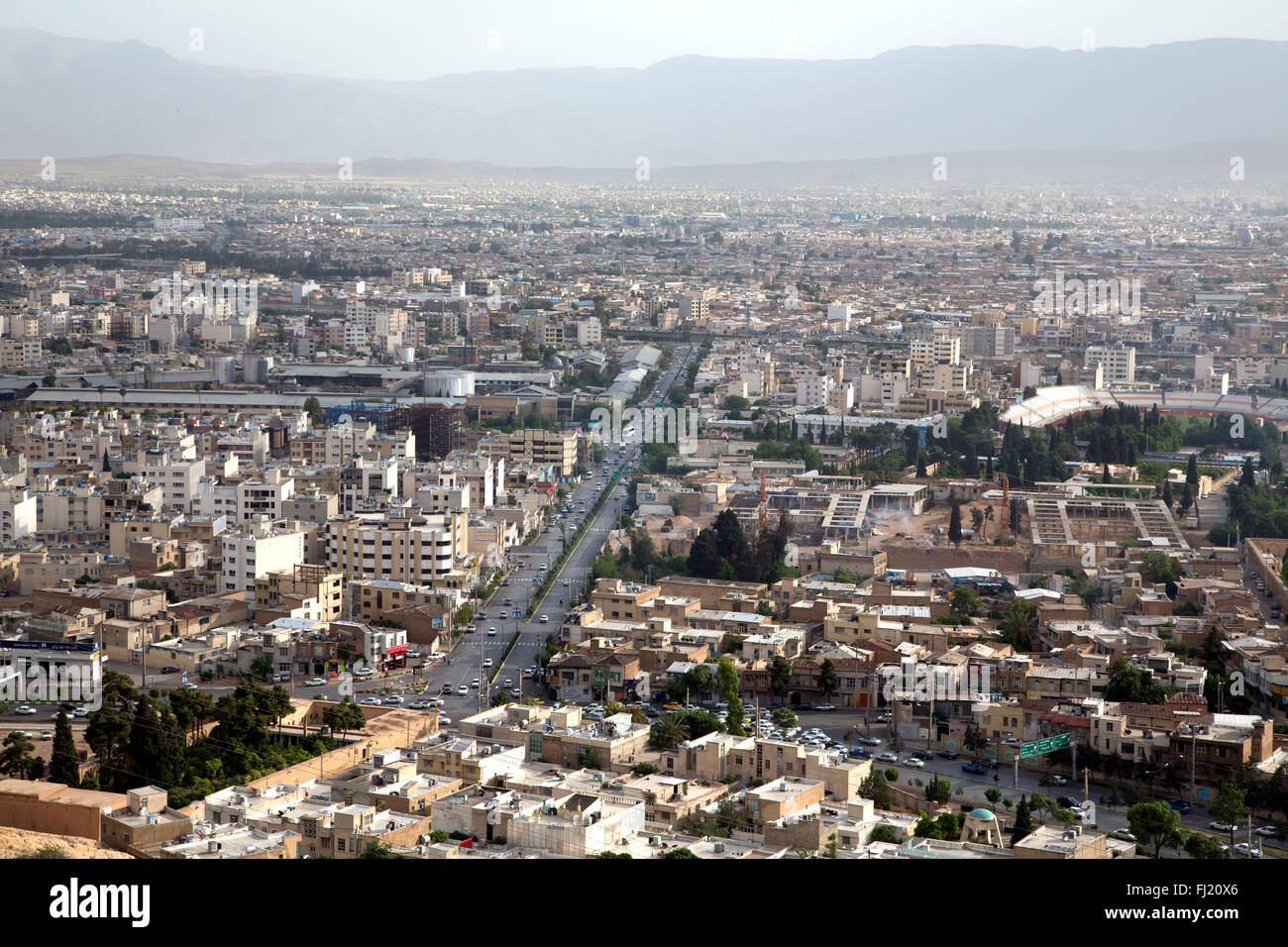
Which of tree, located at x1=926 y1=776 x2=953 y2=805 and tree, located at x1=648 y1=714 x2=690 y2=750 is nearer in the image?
tree, located at x1=926 y1=776 x2=953 y2=805

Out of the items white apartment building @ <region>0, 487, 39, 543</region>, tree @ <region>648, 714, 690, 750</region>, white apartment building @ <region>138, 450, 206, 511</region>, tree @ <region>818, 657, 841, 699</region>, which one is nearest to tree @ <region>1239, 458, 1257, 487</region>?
tree @ <region>818, 657, 841, 699</region>

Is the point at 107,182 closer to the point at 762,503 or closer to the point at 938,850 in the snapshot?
the point at 762,503

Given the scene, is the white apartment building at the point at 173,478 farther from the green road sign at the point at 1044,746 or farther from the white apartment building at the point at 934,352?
the white apartment building at the point at 934,352

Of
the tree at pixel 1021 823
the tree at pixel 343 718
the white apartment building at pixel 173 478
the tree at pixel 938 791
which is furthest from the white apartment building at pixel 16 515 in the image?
the tree at pixel 1021 823

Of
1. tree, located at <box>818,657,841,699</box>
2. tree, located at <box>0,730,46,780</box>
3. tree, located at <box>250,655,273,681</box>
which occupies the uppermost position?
tree, located at <box>0,730,46,780</box>

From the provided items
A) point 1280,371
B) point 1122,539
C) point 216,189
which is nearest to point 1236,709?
point 1122,539

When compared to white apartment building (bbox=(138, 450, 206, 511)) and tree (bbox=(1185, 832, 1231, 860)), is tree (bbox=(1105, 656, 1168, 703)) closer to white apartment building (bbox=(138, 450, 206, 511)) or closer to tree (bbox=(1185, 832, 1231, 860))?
tree (bbox=(1185, 832, 1231, 860))
